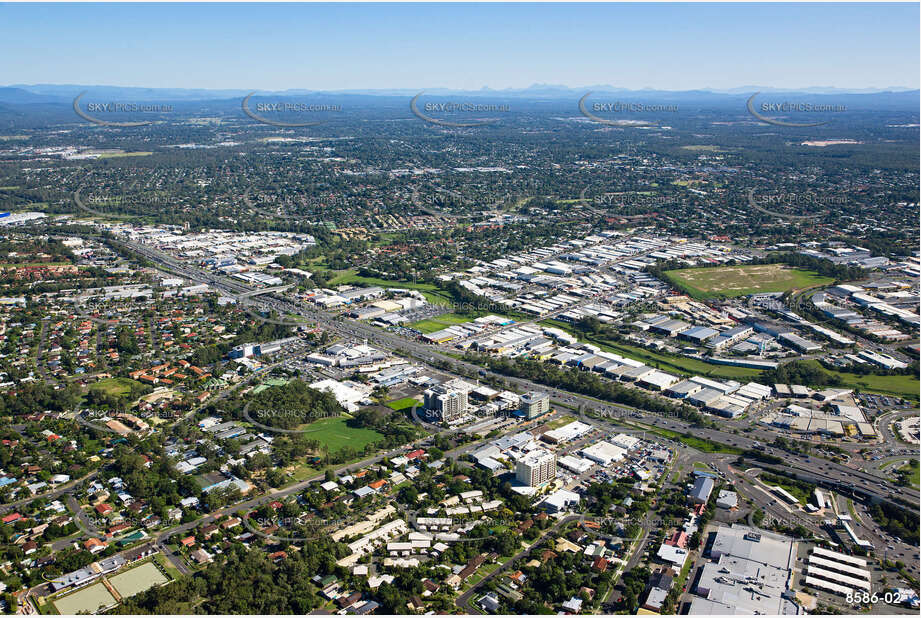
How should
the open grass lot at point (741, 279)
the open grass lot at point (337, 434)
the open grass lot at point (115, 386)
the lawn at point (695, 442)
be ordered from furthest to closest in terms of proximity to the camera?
the open grass lot at point (741, 279), the open grass lot at point (115, 386), the open grass lot at point (337, 434), the lawn at point (695, 442)

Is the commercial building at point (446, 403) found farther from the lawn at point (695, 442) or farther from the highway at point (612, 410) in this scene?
the lawn at point (695, 442)

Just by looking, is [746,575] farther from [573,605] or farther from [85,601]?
[85,601]

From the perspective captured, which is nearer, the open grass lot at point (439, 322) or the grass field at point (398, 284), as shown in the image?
the open grass lot at point (439, 322)

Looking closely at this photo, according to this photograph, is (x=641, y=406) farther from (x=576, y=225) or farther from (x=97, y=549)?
(x=576, y=225)

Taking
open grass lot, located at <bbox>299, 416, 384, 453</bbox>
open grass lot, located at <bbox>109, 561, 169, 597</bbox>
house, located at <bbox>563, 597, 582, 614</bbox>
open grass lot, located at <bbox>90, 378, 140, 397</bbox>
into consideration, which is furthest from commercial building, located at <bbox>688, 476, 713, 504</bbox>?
open grass lot, located at <bbox>90, 378, 140, 397</bbox>

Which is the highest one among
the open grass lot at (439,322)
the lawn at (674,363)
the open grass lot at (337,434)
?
the open grass lot at (439,322)

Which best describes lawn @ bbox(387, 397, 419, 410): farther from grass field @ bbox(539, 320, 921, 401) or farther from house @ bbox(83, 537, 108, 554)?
house @ bbox(83, 537, 108, 554)

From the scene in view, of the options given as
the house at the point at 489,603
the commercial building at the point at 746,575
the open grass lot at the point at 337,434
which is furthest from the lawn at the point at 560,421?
the house at the point at 489,603
